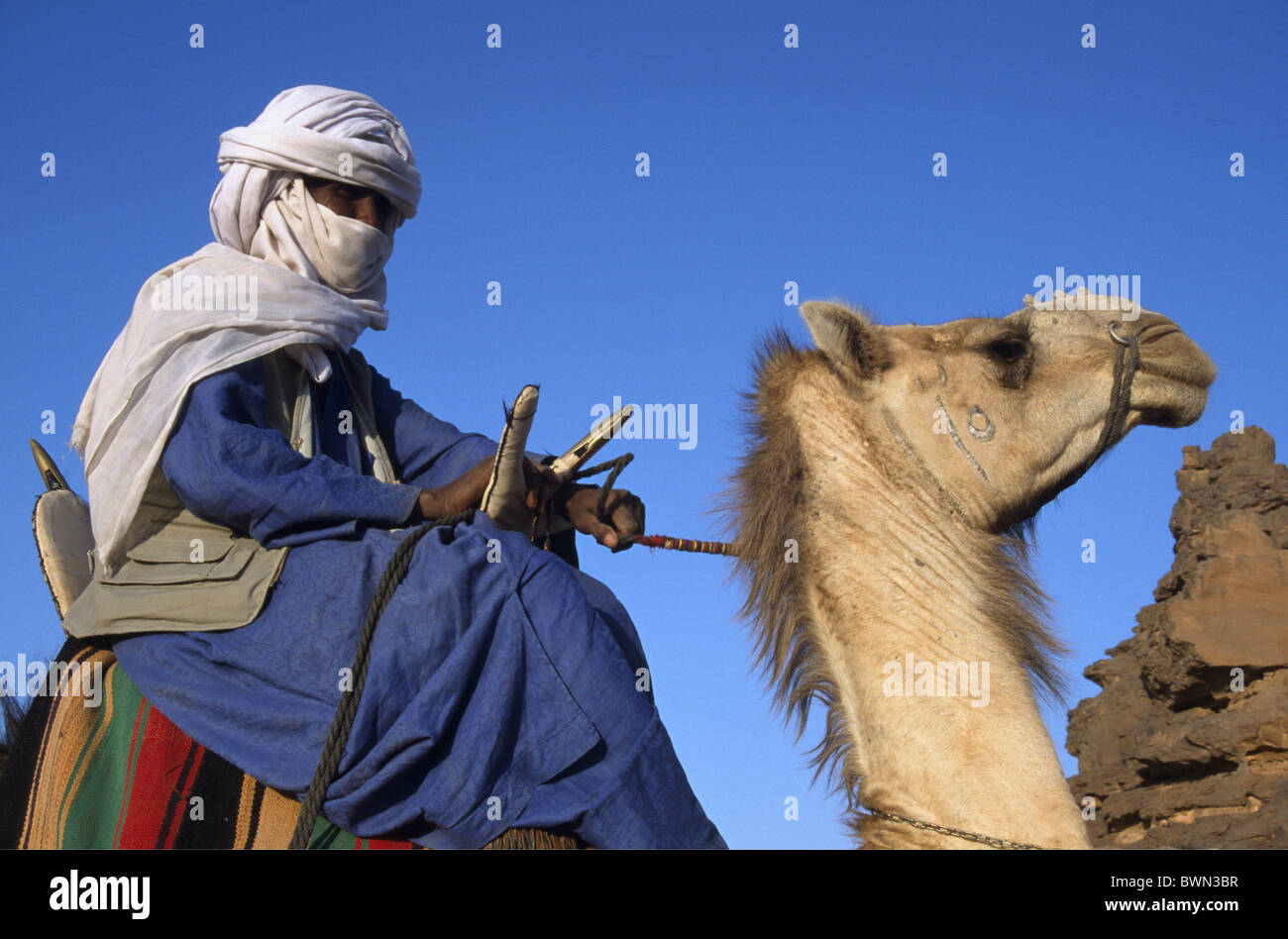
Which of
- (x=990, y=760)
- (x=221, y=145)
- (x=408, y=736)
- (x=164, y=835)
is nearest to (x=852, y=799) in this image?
(x=990, y=760)

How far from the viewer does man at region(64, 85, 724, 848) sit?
9.02 ft

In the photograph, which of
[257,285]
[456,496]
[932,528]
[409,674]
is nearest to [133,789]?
[409,674]

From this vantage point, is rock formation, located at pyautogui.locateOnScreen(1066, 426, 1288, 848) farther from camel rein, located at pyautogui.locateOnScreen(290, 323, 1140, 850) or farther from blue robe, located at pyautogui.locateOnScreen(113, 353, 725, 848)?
blue robe, located at pyautogui.locateOnScreen(113, 353, 725, 848)

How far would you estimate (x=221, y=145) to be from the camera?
3.69 meters

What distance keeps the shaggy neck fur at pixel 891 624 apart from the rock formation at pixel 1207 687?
18829 millimetres

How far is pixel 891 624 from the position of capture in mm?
3244

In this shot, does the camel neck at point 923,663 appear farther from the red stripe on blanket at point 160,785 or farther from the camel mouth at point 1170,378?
the red stripe on blanket at point 160,785

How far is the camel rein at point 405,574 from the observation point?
2699 millimetres

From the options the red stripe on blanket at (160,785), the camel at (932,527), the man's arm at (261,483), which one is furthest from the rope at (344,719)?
the camel at (932,527)

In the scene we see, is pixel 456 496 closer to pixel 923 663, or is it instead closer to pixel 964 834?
pixel 923 663

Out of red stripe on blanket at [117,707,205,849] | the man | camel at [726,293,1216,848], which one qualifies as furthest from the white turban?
camel at [726,293,1216,848]

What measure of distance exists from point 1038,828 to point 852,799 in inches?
19.2
